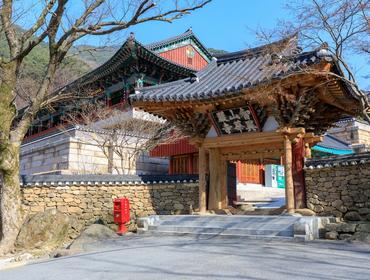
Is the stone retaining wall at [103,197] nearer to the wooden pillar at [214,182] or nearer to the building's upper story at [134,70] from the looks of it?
the wooden pillar at [214,182]

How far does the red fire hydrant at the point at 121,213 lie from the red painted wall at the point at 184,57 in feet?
67.1

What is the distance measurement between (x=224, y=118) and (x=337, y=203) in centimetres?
408

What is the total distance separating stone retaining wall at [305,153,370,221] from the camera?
991cm

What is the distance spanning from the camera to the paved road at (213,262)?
18.9 ft

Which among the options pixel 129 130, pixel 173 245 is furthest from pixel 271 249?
pixel 129 130

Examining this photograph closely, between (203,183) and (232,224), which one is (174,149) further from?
(232,224)

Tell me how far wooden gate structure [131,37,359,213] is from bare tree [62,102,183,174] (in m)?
8.66

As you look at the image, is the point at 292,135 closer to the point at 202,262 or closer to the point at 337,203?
the point at 337,203

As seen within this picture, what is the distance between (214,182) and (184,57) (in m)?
22.3

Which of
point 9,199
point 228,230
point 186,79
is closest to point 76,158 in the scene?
point 186,79

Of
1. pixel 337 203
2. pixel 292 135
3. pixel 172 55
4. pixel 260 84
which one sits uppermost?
pixel 172 55

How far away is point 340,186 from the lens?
10.3 meters

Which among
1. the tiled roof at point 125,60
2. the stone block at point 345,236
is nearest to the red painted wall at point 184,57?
the tiled roof at point 125,60

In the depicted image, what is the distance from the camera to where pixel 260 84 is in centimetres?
995
